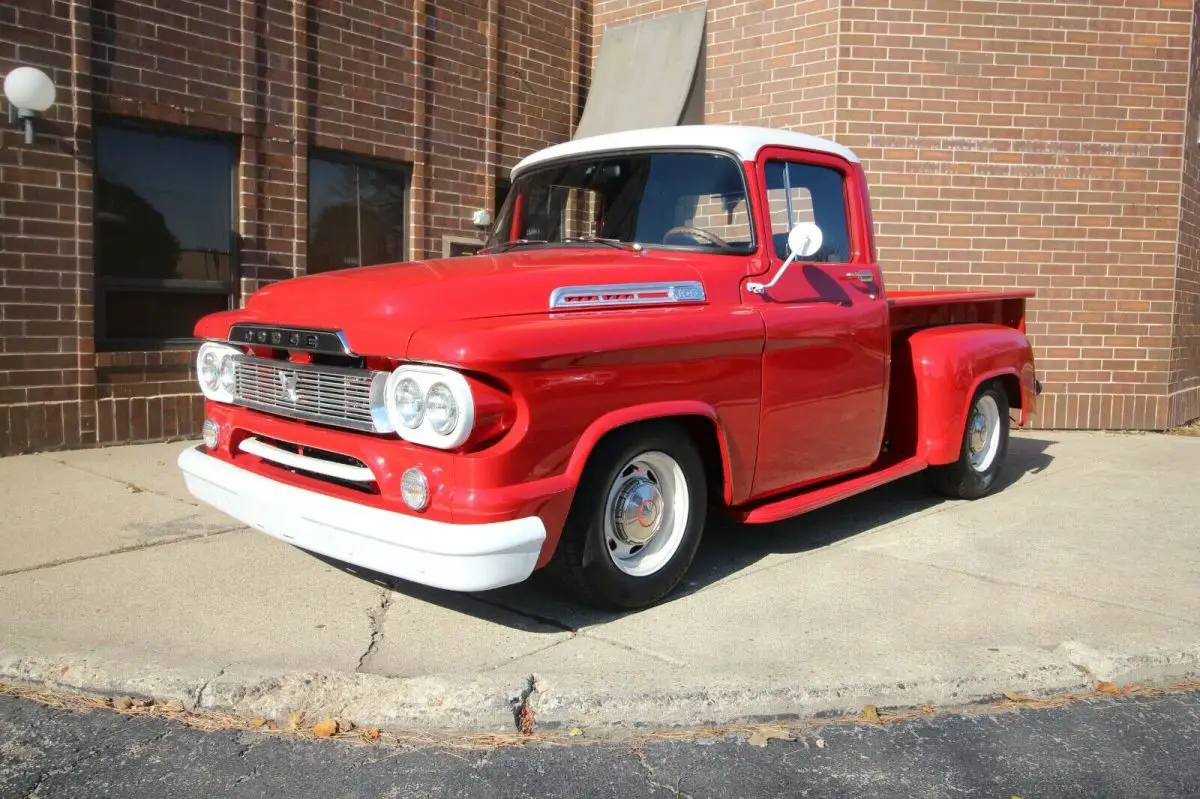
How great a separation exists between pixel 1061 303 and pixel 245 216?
736cm

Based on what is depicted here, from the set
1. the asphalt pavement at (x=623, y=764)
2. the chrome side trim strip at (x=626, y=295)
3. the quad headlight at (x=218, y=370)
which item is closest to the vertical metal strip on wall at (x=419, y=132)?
the quad headlight at (x=218, y=370)

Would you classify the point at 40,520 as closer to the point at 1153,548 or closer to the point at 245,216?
the point at 245,216

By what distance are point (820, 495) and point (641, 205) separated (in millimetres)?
1653

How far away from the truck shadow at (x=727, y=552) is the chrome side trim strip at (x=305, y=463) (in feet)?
2.70

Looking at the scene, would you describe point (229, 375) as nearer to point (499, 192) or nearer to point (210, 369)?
point (210, 369)

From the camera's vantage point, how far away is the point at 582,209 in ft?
16.3

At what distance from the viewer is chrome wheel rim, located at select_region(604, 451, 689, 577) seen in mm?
3996

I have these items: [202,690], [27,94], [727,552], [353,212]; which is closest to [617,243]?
[727,552]

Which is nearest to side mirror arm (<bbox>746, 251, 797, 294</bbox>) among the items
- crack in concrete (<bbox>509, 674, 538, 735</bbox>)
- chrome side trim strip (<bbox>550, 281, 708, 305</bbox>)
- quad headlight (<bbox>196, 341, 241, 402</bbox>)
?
chrome side trim strip (<bbox>550, 281, 708, 305</bbox>)

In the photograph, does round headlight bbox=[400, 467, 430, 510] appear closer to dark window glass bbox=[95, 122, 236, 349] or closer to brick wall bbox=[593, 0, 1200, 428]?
dark window glass bbox=[95, 122, 236, 349]

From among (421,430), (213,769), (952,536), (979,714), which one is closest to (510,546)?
(421,430)

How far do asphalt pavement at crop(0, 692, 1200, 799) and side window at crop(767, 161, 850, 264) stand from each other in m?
2.37

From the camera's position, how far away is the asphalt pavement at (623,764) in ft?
9.38

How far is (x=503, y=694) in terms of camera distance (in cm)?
329
